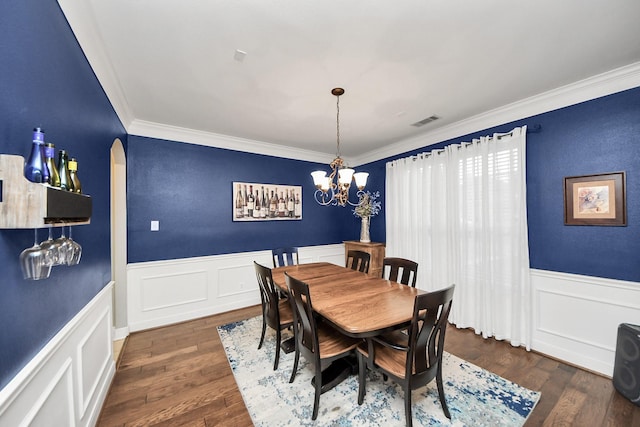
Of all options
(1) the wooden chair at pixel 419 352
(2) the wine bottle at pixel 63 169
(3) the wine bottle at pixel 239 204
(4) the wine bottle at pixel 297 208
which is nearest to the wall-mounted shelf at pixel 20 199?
(2) the wine bottle at pixel 63 169

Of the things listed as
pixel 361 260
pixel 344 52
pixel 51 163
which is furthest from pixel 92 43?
pixel 361 260

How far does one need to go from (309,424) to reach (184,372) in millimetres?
1342

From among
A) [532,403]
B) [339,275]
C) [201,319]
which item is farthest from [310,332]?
Answer: [201,319]

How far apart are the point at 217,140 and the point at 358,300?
3.12m

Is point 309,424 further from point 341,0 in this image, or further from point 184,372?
point 341,0

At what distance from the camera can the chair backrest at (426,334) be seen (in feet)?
4.59

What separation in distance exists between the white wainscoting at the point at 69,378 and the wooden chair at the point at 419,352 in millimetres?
1644

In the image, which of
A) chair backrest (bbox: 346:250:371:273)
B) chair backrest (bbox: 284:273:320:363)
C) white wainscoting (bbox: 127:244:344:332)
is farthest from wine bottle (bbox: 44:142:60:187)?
chair backrest (bbox: 346:250:371:273)

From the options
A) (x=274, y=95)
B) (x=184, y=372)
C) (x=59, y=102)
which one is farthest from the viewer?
(x=274, y=95)

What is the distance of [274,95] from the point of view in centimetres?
244

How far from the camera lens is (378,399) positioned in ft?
6.19

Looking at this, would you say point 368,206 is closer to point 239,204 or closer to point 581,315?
point 239,204

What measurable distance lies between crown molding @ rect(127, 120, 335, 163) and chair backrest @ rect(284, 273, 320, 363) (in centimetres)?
273

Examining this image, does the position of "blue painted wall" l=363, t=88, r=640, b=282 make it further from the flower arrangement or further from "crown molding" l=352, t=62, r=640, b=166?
the flower arrangement
